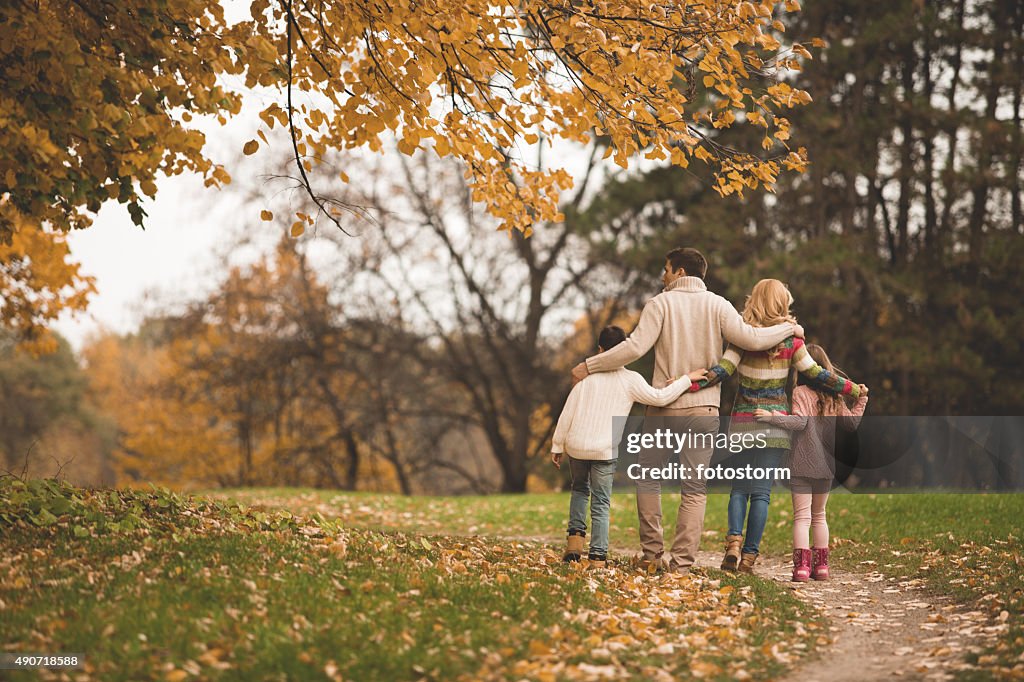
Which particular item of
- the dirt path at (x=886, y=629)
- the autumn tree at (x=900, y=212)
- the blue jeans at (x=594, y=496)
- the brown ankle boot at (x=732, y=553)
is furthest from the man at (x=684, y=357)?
the autumn tree at (x=900, y=212)

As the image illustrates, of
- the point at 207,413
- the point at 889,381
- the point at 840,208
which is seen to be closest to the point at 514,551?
the point at 889,381

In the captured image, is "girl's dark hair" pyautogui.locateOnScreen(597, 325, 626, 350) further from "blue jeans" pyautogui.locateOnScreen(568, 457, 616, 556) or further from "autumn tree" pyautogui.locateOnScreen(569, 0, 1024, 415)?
"autumn tree" pyautogui.locateOnScreen(569, 0, 1024, 415)

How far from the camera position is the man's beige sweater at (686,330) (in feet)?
21.9

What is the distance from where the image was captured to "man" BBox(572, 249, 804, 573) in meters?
6.63

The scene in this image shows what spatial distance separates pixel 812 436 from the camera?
6.80 meters

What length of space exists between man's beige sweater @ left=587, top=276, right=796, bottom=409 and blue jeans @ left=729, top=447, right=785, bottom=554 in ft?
1.67

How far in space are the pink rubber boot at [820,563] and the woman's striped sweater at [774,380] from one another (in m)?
1.07

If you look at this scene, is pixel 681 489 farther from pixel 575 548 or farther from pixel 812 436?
pixel 812 436

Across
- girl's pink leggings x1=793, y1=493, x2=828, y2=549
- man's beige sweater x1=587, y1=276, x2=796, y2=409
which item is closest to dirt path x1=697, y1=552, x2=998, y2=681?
girl's pink leggings x1=793, y1=493, x2=828, y2=549

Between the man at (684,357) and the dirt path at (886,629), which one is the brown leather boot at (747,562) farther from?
the man at (684,357)

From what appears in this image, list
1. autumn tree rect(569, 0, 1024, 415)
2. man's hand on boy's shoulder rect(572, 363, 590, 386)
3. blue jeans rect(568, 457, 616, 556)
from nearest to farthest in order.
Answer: blue jeans rect(568, 457, 616, 556)
man's hand on boy's shoulder rect(572, 363, 590, 386)
autumn tree rect(569, 0, 1024, 415)

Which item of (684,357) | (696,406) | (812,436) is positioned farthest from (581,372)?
(812,436)

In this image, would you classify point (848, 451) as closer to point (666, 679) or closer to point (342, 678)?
point (666, 679)

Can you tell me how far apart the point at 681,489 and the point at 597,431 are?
32.6 inches
